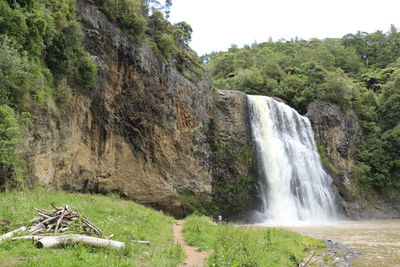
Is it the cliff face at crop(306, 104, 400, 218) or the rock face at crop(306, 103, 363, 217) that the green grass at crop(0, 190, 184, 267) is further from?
the rock face at crop(306, 103, 363, 217)

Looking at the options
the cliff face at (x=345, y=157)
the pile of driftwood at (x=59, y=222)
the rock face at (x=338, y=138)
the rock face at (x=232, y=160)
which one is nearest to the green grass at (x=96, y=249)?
the pile of driftwood at (x=59, y=222)

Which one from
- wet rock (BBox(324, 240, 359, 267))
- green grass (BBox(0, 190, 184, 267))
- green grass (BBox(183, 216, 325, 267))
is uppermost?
green grass (BBox(0, 190, 184, 267))

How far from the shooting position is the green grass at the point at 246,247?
8.27m

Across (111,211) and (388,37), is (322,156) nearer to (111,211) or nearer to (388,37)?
(111,211)

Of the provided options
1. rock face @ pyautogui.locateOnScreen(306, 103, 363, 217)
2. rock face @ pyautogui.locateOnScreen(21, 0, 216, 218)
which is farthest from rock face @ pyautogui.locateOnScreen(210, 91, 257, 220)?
rock face @ pyautogui.locateOnScreen(306, 103, 363, 217)

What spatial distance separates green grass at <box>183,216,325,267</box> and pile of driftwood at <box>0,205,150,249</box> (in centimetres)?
231

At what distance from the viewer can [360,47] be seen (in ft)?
249

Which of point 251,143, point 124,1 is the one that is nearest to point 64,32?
point 124,1

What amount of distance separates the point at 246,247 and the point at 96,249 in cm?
461

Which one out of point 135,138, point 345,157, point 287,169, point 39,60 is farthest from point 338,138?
point 39,60

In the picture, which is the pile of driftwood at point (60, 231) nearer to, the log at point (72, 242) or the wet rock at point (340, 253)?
the log at point (72, 242)

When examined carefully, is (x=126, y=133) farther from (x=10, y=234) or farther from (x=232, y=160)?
(x=10, y=234)

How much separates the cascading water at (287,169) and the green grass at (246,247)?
45.5 ft

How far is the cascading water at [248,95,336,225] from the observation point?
28141 mm
